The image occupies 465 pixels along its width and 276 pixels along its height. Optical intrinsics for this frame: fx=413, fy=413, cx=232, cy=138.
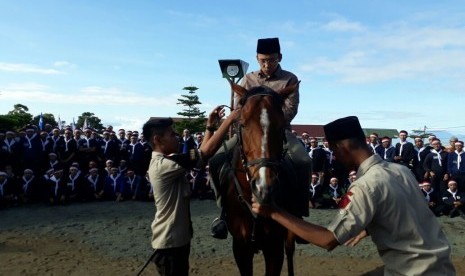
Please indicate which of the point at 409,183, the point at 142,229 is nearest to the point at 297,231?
the point at 409,183

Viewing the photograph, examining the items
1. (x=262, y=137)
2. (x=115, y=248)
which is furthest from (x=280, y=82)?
(x=115, y=248)

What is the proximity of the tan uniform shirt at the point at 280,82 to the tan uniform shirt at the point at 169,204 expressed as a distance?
3.62 feet

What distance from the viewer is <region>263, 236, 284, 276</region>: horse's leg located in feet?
13.7

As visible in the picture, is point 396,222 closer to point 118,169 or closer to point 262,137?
point 262,137

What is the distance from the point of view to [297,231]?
2.40 metres

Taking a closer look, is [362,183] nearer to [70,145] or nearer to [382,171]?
[382,171]

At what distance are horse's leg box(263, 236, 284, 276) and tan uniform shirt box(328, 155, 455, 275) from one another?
1.87 m

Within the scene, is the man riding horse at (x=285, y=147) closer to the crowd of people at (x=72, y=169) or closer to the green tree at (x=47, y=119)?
the crowd of people at (x=72, y=169)

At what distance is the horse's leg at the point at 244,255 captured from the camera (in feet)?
14.1

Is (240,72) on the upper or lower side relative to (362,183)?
upper

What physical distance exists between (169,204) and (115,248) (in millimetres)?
4565

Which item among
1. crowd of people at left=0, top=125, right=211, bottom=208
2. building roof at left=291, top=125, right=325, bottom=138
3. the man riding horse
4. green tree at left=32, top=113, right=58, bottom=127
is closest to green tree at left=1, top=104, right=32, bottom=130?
green tree at left=32, top=113, right=58, bottom=127

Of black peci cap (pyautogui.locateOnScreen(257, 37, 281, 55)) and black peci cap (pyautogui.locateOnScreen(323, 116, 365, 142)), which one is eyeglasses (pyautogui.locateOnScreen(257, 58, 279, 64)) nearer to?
black peci cap (pyautogui.locateOnScreen(257, 37, 281, 55))

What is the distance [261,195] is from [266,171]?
0.62 feet
